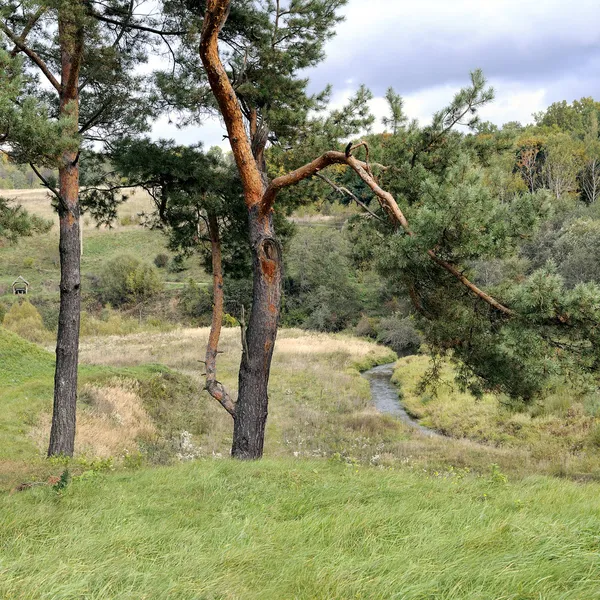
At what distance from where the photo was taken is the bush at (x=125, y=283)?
1831 inches

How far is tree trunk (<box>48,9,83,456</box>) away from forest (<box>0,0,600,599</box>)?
1.5 inches

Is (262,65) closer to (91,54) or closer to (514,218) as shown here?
(91,54)

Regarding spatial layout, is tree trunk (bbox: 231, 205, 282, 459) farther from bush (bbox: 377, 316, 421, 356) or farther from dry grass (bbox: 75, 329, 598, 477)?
bush (bbox: 377, 316, 421, 356)

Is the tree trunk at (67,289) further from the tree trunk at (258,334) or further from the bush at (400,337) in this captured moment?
the bush at (400,337)

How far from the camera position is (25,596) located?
2309 mm

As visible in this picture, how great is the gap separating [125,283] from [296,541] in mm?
46553

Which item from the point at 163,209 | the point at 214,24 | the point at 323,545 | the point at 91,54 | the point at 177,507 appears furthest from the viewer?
the point at 163,209

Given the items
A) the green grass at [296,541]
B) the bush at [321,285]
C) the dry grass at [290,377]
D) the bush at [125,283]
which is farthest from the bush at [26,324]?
the green grass at [296,541]

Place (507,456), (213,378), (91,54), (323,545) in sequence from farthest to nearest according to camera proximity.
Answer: (507,456)
(213,378)
(91,54)
(323,545)

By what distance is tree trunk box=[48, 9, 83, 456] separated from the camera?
8.61 meters

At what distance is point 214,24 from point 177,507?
5.64m

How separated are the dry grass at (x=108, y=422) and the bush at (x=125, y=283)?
32630 millimetres

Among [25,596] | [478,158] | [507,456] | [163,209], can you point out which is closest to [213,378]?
[163,209]

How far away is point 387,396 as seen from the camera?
2386 cm
